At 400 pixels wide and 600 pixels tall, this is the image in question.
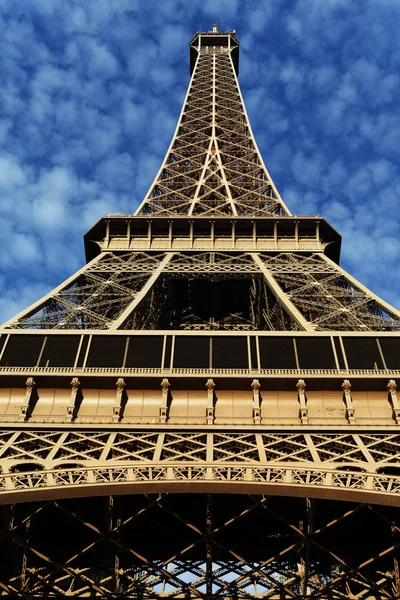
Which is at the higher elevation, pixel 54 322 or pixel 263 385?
pixel 54 322

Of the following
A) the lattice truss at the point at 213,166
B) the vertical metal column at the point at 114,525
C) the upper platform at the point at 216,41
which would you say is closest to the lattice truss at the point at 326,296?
the lattice truss at the point at 213,166

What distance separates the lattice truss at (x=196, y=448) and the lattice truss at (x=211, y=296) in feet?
23.3

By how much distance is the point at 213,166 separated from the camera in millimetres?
54688

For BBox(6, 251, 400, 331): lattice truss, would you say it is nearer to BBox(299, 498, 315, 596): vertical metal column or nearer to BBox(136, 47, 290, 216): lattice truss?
BBox(136, 47, 290, 216): lattice truss

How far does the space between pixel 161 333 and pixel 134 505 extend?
5712 mm

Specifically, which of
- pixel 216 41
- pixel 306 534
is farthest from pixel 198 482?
pixel 216 41

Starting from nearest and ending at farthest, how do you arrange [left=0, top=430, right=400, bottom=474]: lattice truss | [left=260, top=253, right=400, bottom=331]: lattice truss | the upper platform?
[left=0, top=430, right=400, bottom=474]: lattice truss → [left=260, top=253, right=400, bottom=331]: lattice truss → the upper platform

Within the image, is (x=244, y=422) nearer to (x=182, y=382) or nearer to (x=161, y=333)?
(x=182, y=382)

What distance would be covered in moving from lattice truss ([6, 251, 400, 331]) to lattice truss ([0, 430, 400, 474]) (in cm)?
710

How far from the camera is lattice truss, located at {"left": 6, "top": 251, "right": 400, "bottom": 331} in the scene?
99.5ft

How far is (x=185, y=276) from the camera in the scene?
38.2 m

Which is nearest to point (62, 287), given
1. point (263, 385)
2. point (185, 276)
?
point (185, 276)

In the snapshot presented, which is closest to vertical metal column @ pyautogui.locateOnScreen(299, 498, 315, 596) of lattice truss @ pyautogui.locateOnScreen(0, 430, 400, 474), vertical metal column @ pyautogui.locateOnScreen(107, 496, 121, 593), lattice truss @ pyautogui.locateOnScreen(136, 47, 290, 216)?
lattice truss @ pyautogui.locateOnScreen(0, 430, 400, 474)

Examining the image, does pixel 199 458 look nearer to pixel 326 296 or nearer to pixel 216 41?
pixel 326 296
